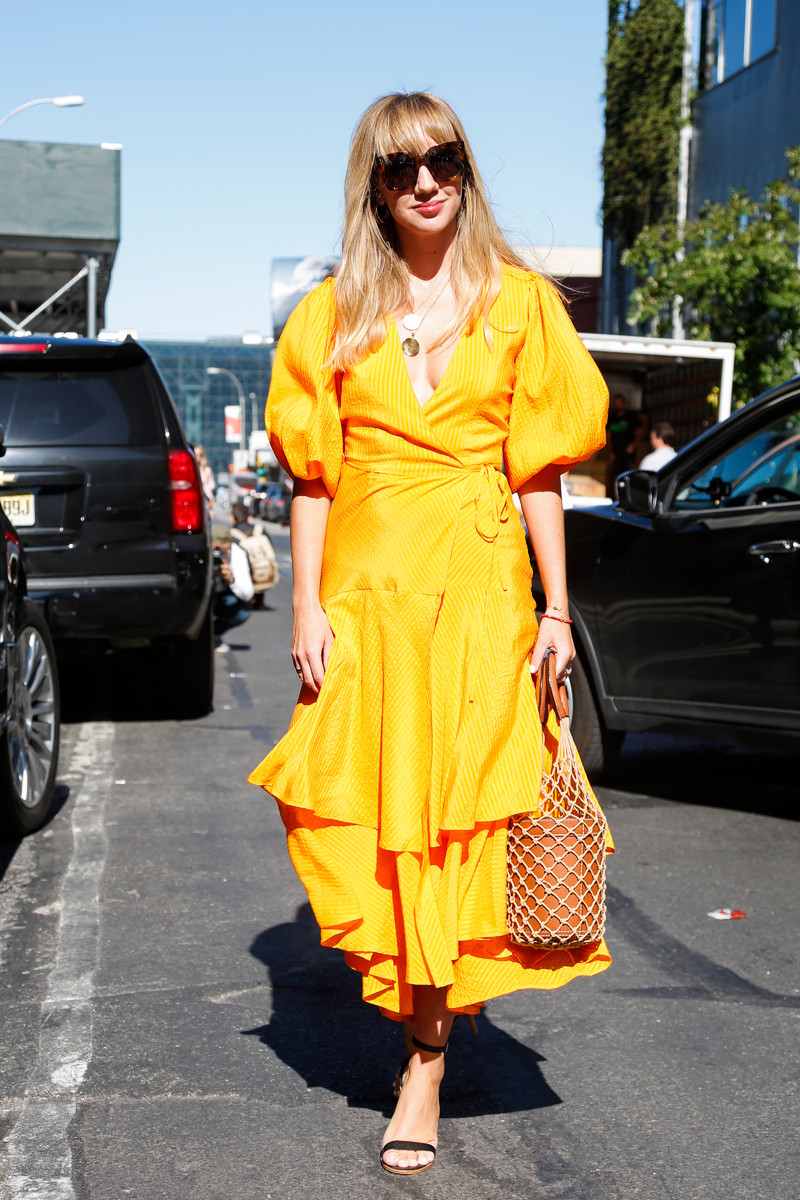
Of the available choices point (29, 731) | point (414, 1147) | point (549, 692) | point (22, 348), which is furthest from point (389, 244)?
point (22, 348)

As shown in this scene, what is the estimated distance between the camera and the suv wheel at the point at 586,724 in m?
7.04

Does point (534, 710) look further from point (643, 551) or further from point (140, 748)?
point (140, 748)

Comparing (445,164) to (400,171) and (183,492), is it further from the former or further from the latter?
(183,492)

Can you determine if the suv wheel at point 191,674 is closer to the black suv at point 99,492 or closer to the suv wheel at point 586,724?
the black suv at point 99,492

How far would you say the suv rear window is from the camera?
8406 mm

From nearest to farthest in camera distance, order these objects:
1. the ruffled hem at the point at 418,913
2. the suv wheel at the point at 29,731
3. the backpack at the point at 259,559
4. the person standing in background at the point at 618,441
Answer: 1. the ruffled hem at the point at 418,913
2. the suv wheel at the point at 29,731
3. the backpack at the point at 259,559
4. the person standing in background at the point at 618,441

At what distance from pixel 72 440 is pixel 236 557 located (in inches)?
185

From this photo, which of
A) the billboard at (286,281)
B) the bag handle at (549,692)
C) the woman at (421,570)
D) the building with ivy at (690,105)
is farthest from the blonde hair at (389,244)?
the billboard at (286,281)

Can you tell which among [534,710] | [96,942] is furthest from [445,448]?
[96,942]

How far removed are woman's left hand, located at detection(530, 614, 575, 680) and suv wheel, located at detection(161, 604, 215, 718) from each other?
575 centimetres

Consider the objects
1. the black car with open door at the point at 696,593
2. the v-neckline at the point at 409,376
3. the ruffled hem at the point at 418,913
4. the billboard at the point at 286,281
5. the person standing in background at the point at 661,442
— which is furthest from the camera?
the billboard at the point at 286,281

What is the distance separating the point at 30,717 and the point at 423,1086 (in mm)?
3383

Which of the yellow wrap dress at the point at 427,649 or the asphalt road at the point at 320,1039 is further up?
the yellow wrap dress at the point at 427,649

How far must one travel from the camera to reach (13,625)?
19.9 ft
